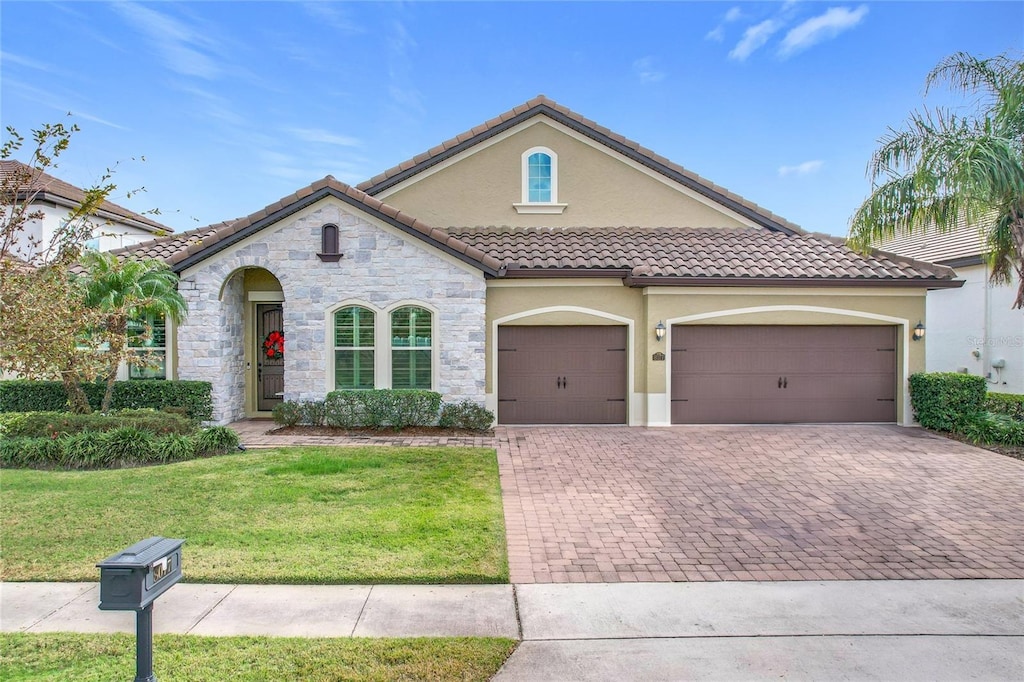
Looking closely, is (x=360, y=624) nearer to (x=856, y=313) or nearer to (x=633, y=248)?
(x=633, y=248)

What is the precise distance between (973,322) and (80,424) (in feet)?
69.6

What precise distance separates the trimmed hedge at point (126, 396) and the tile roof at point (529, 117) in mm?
6446

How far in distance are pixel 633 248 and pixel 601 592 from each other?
9847mm

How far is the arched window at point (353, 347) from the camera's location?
12.4 meters

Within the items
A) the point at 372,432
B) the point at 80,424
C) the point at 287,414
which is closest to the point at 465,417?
the point at 372,432

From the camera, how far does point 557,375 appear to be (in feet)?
42.6

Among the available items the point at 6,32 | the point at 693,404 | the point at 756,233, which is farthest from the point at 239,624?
the point at 756,233

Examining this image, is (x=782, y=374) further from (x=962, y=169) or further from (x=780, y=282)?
(x=962, y=169)

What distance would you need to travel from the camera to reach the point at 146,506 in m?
6.98

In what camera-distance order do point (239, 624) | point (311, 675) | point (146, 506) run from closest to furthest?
point (311, 675) < point (239, 624) < point (146, 506)

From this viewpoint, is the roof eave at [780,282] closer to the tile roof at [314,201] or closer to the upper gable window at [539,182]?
the tile roof at [314,201]

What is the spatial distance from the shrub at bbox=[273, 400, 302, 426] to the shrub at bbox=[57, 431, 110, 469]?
124 inches

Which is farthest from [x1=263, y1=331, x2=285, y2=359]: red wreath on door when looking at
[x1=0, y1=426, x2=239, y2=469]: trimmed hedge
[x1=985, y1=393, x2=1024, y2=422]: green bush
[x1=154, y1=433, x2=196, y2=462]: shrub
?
[x1=985, y1=393, x2=1024, y2=422]: green bush

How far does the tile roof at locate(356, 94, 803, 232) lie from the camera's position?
14875mm
